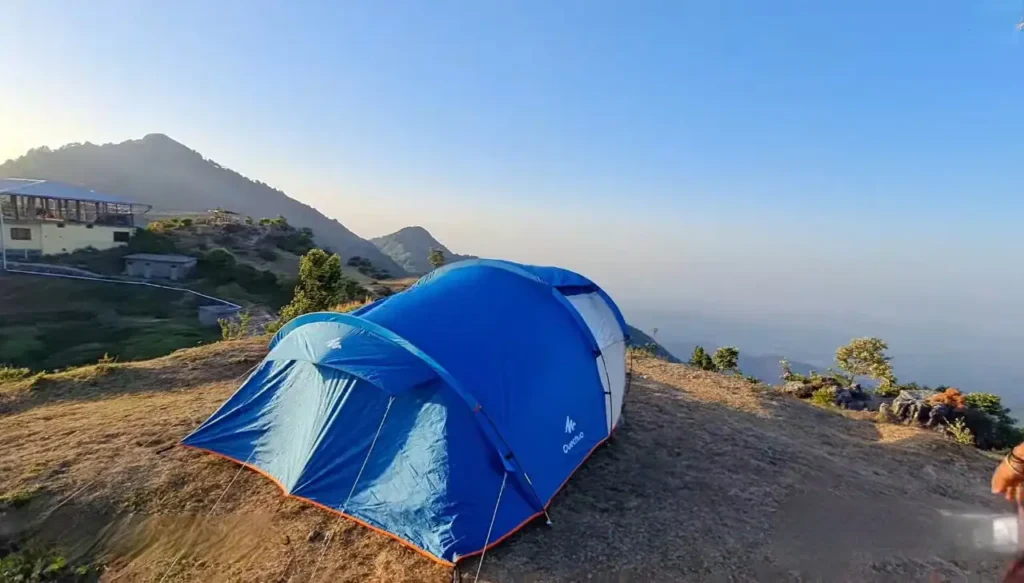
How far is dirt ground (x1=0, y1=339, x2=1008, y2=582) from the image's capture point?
4863 mm

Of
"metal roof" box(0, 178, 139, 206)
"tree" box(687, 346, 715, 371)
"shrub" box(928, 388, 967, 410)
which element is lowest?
"tree" box(687, 346, 715, 371)

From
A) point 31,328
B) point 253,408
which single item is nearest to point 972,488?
point 253,408

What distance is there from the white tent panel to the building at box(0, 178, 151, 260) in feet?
139

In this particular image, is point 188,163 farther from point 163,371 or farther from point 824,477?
point 824,477

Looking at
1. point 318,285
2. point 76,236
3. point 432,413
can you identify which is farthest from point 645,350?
point 76,236

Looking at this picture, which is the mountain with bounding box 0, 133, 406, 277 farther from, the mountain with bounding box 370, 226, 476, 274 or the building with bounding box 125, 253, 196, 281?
the building with bounding box 125, 253, 196, 281

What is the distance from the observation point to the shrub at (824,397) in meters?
11.6

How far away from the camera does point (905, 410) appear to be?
10234 millimetres

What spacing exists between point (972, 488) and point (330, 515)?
814 centimetres

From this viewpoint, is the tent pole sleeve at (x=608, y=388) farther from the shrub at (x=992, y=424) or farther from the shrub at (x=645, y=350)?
the shrub at (x=645, y=350)

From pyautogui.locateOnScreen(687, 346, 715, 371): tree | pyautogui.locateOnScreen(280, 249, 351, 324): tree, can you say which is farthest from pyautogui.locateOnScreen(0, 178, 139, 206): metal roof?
pyautogui.locateOnScreen(687, 346, 715, 371): tree

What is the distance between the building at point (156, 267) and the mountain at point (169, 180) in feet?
171

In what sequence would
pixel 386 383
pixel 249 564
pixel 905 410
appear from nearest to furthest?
pixel 249 564 < pixel 386 383 < pixel 905 410

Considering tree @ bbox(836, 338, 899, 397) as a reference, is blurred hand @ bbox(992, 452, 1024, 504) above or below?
above
